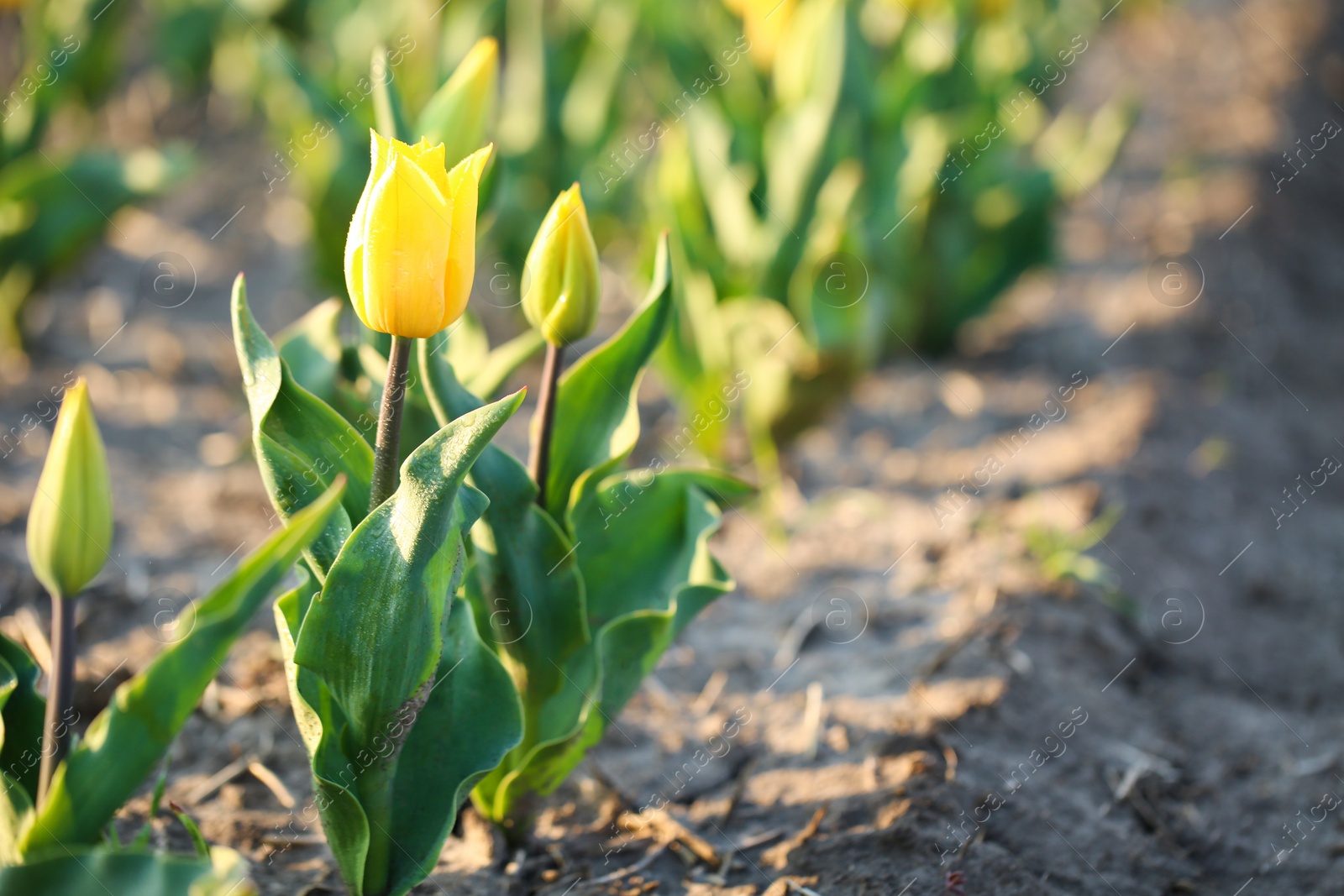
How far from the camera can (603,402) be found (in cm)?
151

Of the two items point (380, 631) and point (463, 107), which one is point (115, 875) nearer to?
point (380, 631)

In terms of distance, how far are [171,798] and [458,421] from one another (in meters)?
1.02

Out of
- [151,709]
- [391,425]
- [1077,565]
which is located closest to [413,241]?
[391,425]

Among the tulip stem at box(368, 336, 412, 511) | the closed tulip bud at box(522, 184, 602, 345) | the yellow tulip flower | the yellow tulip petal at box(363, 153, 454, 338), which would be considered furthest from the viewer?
the yellow tulip flower

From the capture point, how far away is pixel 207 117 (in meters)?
4.55

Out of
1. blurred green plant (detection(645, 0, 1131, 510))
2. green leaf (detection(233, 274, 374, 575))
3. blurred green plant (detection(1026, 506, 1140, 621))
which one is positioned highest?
green leaf (detection(233, 274, 374, 575))

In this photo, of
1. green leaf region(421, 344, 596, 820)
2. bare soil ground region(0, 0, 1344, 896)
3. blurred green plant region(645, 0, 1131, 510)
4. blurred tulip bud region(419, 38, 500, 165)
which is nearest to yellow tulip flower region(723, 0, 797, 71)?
blurred green plant region(645, 0, 1131, 510)

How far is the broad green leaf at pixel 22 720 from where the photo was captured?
1.23m

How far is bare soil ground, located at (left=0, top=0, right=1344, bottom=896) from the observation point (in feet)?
5.62

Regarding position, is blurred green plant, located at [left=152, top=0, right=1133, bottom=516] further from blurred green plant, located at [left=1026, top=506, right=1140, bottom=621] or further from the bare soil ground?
blurred green plant, located at [left=1026, top=506, right=1140, bottom=621]

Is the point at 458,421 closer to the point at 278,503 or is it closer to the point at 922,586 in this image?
the point at 278,503

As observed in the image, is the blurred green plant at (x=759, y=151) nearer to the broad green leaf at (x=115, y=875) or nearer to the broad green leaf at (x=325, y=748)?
the broad green leaf at (x=325, y=748)

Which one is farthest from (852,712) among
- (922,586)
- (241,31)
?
(241,31)

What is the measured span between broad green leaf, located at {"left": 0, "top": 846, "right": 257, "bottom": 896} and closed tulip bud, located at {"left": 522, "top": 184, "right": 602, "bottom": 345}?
67cm
